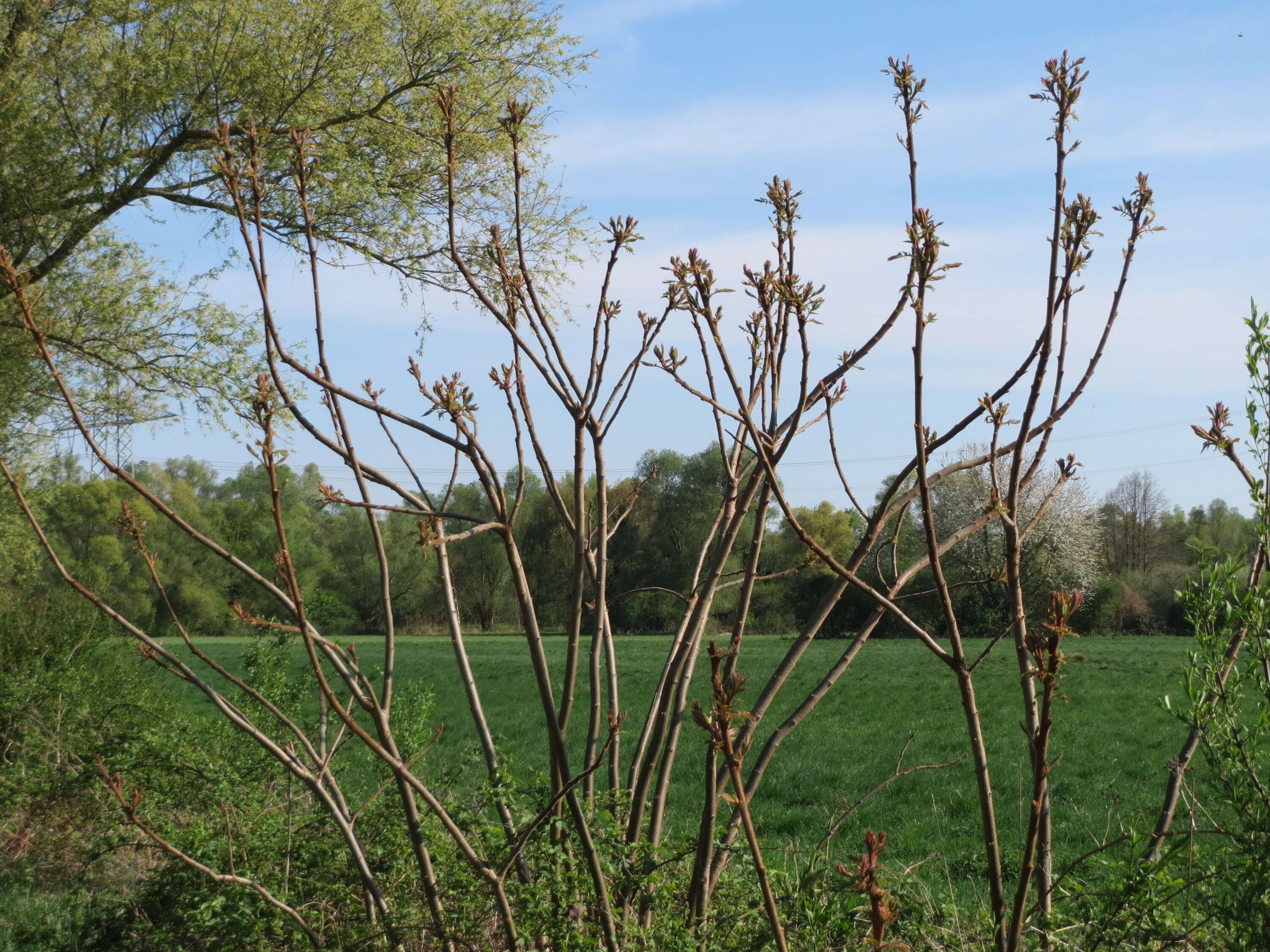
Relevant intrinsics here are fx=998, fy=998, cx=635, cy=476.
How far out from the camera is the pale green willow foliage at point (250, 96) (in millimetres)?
10664

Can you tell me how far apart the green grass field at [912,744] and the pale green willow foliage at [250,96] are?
6209 mm

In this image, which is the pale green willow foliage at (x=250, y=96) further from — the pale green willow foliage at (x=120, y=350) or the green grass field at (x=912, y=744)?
the green grass field at (x=912, y=744)

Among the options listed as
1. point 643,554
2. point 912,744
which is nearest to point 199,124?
point 912,744

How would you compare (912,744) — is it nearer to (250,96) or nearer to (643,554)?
(250,96)

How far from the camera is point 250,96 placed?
438 inches

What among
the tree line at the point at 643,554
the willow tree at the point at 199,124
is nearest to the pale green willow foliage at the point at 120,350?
the willow tree at the point at 199,124

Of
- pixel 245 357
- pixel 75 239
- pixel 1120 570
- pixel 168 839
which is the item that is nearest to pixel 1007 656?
pixel 245 357

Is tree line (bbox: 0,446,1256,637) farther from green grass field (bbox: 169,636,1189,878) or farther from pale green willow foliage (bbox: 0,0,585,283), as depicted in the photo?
pale green willow foliage (bbox: 0,0,585,283)

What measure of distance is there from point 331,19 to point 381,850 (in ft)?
35.0

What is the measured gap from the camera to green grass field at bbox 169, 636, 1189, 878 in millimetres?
7531

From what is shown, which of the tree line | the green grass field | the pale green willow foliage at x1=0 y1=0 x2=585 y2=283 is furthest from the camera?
the tree line

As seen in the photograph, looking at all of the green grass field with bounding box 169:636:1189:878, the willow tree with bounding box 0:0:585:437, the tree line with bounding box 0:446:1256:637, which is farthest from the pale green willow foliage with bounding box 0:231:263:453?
the tree line with bounding box 0:446:1256:637

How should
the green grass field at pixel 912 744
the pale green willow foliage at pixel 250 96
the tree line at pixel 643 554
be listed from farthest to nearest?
the tree line at pixel 643 554 → the pale green willow foliage at pixel 250 96 → the green grass field at pixel 912 744

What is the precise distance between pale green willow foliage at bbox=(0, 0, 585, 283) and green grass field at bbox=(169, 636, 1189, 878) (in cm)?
621
